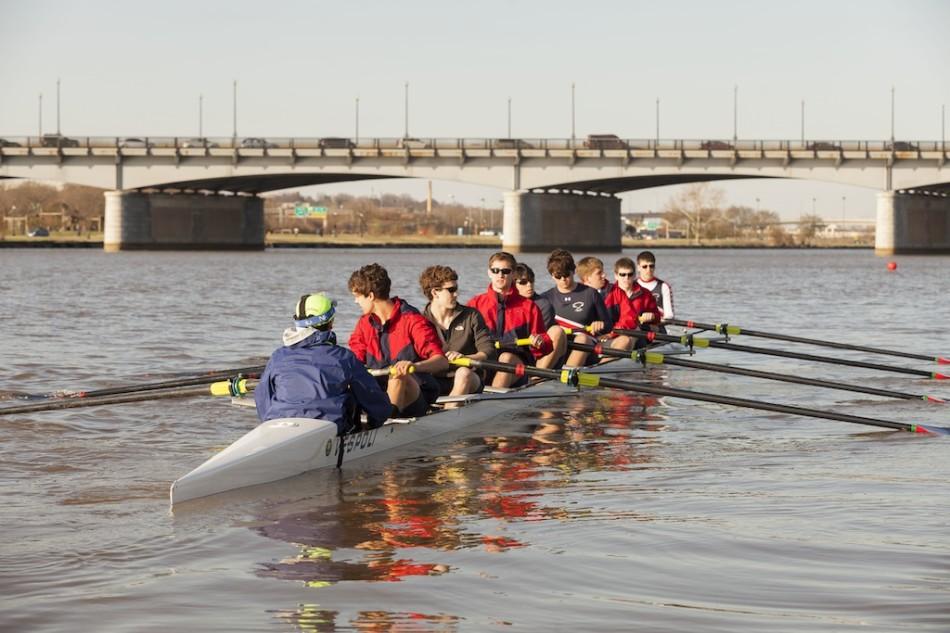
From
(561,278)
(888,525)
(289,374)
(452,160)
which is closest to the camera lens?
(888,525)

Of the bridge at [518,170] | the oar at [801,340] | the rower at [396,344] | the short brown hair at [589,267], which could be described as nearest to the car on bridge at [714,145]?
the bridge at [518,170]

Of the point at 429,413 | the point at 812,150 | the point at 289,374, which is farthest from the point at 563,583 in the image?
the point at 812,150

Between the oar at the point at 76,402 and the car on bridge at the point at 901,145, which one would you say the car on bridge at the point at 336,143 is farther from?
the oar at the point at 76,402

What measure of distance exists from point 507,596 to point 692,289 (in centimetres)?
4374

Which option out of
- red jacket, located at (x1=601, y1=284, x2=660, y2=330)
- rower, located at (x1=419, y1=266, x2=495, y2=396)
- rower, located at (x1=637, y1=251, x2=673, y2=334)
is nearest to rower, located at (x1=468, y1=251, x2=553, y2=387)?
rower, located at (x1=419, y1=266, x2=495, y2=396)

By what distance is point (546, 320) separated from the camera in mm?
15086

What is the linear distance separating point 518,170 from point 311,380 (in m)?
79.3

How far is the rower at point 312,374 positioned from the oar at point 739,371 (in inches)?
213

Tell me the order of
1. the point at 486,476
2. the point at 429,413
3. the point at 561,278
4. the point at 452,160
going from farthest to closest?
the point at 452,160 < the point at 561,278 < the point at 429,413 < the point at 486,476

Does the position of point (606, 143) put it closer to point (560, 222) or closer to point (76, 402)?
point (560, 222)

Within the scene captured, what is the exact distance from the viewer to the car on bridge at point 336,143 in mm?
87188

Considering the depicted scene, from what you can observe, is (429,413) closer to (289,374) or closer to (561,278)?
(289,374)

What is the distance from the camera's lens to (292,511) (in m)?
8.95

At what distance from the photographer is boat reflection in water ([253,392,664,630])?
728 cm
